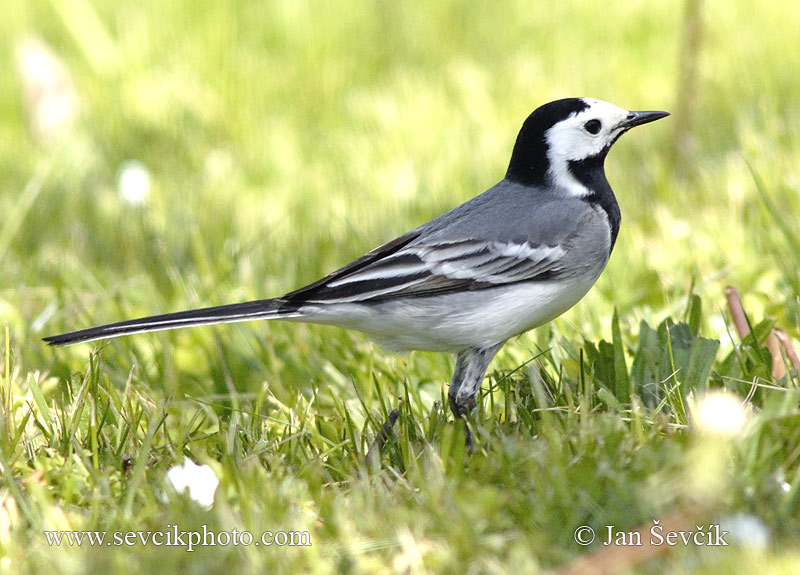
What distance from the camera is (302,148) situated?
23.0 feet

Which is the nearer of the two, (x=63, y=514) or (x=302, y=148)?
(x=63, y=514)

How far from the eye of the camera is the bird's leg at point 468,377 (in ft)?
10.8

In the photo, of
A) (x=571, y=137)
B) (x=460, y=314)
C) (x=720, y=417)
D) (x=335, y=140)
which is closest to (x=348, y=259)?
(x=571, y=137)

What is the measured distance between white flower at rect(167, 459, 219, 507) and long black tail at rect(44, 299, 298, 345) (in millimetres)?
667

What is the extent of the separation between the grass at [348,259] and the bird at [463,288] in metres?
0.18

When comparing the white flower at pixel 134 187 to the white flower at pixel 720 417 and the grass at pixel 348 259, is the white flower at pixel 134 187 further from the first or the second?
the white flower at pixel 720 417

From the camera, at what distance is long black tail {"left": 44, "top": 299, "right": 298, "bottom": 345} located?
128 inches

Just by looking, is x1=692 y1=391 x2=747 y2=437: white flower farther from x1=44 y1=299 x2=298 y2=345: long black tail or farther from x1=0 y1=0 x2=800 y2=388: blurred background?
x1=44 y1=299 x2=298 y2=345: long black tail

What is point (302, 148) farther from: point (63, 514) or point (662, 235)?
point (63, 514)

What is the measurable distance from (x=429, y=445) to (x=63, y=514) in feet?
3.23

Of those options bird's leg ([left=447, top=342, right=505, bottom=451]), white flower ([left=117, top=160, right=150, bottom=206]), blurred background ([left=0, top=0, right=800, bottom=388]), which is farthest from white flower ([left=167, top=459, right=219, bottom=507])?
white flower ([left=117, top=160, right=150, bottom=206])

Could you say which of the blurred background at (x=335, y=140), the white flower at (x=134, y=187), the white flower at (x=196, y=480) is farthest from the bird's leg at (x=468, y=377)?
the white flower at (x=134, y=187)

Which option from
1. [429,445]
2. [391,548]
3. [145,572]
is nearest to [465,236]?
[429,445]

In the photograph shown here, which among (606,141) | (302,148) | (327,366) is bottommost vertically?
(327,366)
